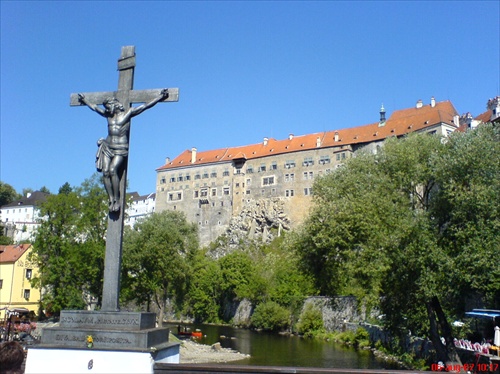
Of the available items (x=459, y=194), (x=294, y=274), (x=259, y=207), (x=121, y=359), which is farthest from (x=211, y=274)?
(x=121, y=359)

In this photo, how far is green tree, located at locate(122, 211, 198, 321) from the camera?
4267 cm

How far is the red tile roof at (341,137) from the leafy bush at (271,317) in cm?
4152

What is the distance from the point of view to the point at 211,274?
69.5 m

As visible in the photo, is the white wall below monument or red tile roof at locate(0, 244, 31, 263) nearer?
the white wall below monument

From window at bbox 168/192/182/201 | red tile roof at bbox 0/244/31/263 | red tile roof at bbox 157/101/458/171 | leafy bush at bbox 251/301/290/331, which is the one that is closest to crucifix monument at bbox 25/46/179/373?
leafy bush at bbox 251/301/290/331

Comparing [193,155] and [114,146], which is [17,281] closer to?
[114,146]

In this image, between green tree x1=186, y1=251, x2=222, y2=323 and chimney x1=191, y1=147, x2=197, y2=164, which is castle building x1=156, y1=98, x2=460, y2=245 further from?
green tree x1=186, y1=251, x2=222, y2=323

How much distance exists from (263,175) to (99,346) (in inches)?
3703

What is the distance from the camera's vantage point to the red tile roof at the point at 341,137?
83438 millimetres

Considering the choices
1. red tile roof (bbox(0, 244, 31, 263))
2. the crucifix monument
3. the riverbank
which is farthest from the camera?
red tile roof (bbox(0, 244, 31, 263))

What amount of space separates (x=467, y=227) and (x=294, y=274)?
135ft

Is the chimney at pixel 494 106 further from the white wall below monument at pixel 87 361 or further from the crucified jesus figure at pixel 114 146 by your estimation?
the white wall below monument at pixel 87 361

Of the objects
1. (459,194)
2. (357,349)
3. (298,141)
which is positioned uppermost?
(298,141)

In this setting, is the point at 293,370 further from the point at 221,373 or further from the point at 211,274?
the point at 211,274
